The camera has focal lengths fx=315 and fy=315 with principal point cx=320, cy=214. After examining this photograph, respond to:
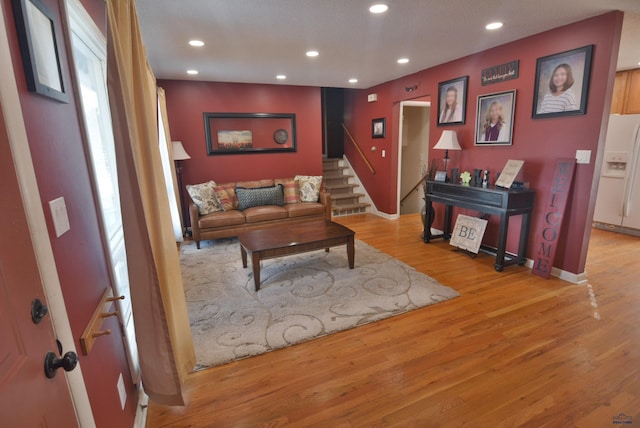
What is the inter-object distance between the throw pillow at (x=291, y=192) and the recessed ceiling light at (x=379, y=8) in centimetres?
302

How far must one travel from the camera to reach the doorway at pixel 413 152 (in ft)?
21.2

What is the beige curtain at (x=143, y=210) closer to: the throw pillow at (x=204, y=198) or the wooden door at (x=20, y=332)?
the wooden door at (x=20, y=332)

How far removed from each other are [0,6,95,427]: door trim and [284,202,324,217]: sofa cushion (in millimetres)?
3858

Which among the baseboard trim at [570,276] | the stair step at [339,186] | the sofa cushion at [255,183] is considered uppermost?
the sofa cushion at [255,183]

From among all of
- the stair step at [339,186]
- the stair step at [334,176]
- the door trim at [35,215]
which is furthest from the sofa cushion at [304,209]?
the door trim at [35,215]

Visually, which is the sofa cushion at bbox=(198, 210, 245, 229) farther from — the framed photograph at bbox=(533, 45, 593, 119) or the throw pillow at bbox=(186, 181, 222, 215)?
the framed photograph at bbox=(533, 45, 593, 119)

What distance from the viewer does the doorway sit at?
21.2 feet

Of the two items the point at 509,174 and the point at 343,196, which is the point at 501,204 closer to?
the point at 509,174

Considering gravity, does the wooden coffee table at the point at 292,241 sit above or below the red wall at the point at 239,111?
below

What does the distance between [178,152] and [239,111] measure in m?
1.25

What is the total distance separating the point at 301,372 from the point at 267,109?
4556 millimetres

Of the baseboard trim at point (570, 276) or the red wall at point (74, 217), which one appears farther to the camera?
the baseboard trim at point (570, 276)

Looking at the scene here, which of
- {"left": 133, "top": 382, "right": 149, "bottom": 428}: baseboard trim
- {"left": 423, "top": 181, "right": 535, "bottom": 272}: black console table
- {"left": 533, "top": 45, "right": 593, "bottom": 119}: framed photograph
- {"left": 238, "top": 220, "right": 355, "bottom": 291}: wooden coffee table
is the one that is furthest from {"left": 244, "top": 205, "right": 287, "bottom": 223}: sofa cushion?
{"left": 533, "top": 45, "right": 593, "bottom": 119}: framed photograph

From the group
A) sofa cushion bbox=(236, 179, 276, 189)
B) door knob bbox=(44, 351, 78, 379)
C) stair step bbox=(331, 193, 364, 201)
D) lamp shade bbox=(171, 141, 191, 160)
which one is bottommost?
stair step bbox=(331, 193, 364, 201)
